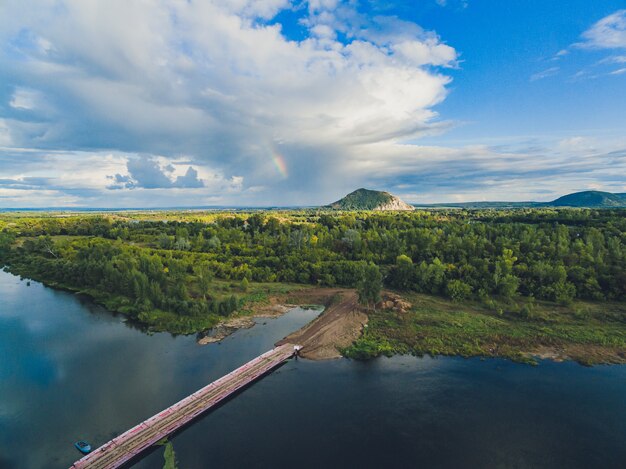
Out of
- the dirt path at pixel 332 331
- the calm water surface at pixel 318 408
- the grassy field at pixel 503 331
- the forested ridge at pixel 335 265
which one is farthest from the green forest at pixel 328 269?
the calm water surface at pixel 318 408

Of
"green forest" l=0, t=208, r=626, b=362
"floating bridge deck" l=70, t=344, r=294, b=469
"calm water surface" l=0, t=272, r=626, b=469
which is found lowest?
"calm water surface" l=0, t=272, r=626, b=469

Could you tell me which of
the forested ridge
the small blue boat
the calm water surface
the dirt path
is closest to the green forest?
the forested ridge

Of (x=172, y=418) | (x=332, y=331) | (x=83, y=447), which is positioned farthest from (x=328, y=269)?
(x=83, y=447)

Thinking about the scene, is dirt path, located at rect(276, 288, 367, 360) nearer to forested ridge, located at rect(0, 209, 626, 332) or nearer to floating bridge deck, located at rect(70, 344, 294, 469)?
floating bridge deck, located at rect(70, 344, 294, 469)

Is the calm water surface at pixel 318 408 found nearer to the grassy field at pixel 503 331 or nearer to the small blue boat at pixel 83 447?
the small blue boat at pixel 83 447

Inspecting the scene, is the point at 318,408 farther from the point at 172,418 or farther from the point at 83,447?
the point at 83,447

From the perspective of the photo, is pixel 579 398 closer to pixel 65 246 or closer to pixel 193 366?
pixel 193 366

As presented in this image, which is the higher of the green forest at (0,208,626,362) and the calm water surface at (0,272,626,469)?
the green forest at (0,208,626,362)

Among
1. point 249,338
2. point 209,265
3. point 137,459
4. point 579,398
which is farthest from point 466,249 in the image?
point 137,459
